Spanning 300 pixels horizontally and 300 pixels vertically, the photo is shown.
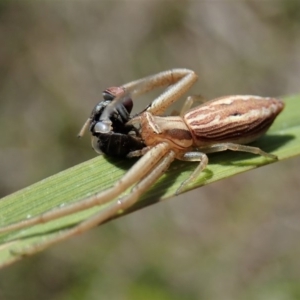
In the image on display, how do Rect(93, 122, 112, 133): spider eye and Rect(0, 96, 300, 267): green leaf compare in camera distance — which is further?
Rect(93, 122, 112, 133): spider eye

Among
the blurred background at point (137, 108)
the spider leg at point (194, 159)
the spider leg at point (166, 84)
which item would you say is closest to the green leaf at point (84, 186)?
the spider leg at point (194, 159)

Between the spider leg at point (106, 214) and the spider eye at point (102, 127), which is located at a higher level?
the spider eye at point (102, 127)

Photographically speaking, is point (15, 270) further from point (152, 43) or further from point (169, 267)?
point (152, 43)

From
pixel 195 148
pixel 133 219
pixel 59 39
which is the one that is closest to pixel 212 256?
pixel 133 219

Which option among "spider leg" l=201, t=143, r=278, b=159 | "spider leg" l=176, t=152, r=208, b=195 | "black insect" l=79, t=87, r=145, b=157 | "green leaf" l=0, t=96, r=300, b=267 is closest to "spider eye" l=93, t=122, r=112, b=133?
"black insect" l=79, t=87, r=145, b=157

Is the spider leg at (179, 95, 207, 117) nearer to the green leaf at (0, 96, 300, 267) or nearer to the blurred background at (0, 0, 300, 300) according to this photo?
the green leaf at (0, 96, 300, 267)

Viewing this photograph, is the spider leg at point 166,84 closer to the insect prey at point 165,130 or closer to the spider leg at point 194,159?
the insect prey at point 165,130

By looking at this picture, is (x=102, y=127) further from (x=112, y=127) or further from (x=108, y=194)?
(x=108, y=194)
